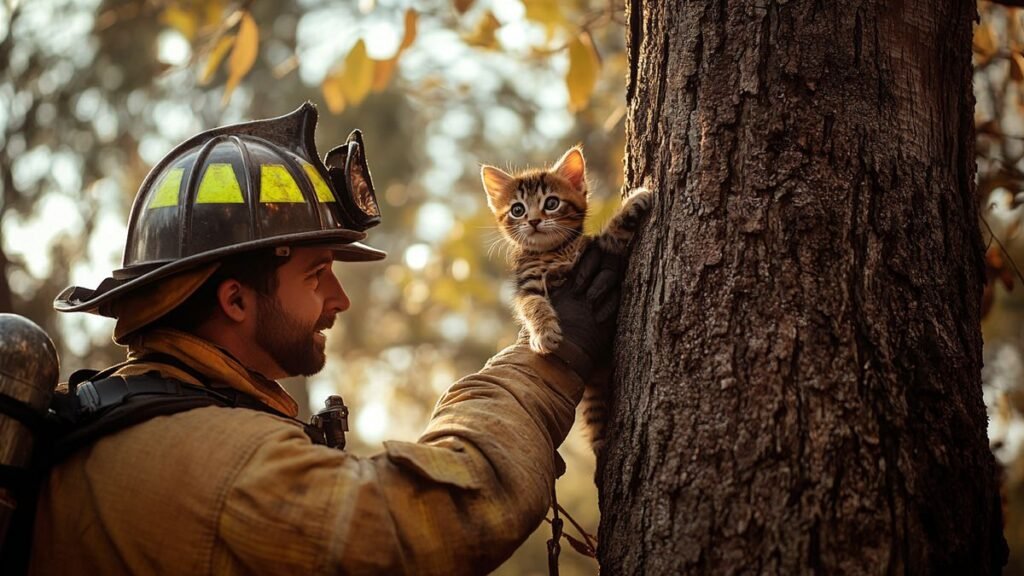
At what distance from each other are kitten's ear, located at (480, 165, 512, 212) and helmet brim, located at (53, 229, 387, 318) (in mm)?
1638

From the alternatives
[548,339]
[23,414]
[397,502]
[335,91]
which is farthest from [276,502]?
[335,91]

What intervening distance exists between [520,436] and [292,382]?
14.6 metres

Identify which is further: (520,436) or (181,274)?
(181,274)

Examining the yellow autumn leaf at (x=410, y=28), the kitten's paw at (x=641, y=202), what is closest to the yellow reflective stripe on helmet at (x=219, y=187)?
the kitten's paw at (x=641, y=202)

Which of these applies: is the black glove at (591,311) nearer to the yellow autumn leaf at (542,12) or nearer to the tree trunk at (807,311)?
the tree trunk at (807,311)

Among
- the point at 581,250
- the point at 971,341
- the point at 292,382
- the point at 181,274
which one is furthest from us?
the point at 292,382

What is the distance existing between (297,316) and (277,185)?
394mm

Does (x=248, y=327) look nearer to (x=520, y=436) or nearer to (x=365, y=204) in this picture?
(x=365, y=204)

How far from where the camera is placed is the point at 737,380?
2279 mm

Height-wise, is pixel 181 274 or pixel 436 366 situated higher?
pixel 436 366

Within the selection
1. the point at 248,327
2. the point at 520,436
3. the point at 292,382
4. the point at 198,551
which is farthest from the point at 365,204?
the point at 292,382

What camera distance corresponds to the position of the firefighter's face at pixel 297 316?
113 inches

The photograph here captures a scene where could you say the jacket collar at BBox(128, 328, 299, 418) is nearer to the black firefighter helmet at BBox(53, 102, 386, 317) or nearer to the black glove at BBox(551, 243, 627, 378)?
the black firefighter helmet at BBox(53, 102, 386, 317)

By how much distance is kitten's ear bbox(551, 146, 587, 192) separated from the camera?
4.36m
